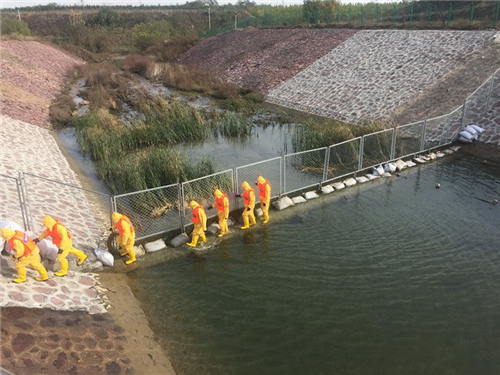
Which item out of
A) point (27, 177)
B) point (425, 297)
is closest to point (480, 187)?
point (425, 297)

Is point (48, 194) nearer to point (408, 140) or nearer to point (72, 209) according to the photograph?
point (72, 209)

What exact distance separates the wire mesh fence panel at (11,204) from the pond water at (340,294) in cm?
373

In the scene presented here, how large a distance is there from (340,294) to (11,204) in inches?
374

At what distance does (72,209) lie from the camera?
41.0 ft

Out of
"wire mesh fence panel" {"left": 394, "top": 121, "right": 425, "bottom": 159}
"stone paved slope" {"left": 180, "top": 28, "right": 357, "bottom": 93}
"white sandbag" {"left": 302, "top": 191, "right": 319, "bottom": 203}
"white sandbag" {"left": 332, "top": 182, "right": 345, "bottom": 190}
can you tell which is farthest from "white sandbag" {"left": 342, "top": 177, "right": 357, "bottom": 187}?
"stone paved slope" {"left": 180, "top": 28, "right": 357, "bottom": 93}

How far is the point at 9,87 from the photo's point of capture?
25.8m

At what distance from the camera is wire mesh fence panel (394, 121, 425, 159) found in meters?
17.6

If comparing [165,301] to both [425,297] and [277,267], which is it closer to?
[277,267]

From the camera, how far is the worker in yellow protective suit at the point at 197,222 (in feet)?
35.7

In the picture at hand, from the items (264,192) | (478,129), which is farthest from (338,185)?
(478,129)

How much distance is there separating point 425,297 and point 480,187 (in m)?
7.74

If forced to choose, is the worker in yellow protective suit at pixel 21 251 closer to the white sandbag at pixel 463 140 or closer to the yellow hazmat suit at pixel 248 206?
the yellow hazmat suit at pixel 248 206

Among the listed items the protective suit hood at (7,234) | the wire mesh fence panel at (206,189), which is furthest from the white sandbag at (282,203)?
the protective suit hood at (7,234)

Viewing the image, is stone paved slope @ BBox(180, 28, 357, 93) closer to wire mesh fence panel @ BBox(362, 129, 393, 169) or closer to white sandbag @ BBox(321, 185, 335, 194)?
wire mesh fence panel @ BBox(362, 129, 393, 169)
